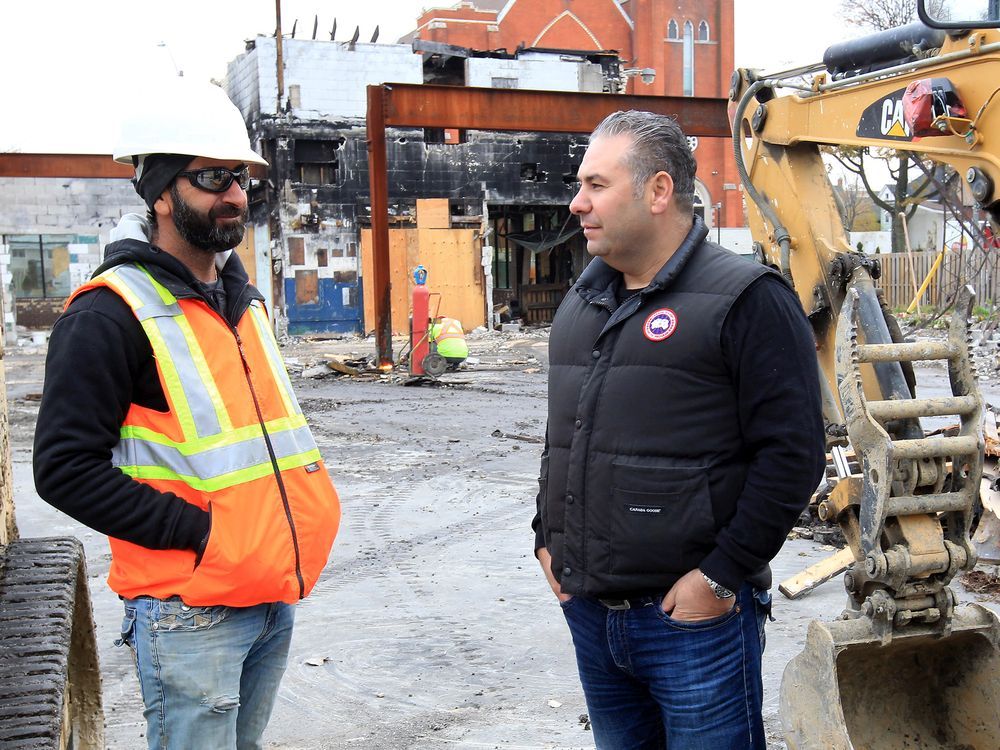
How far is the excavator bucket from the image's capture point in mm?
3090

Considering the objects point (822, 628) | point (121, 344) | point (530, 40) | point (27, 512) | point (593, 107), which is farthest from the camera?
point (530, 40)

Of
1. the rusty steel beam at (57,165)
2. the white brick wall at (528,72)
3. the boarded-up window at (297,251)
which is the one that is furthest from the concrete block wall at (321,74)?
the rusty steel beam at (57,165)

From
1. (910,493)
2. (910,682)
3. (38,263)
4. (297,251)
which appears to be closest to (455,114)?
(297,251)

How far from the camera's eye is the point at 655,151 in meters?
2.51

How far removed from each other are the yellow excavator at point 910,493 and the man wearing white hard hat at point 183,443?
164cm

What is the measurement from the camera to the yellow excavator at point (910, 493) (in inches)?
125

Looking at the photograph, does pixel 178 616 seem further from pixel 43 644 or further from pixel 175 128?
pixel 175 128

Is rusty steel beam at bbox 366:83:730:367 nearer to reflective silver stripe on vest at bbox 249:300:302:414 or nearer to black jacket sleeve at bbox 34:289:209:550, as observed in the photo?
reflective silver stripe on vest at bbox 249:300:302:414

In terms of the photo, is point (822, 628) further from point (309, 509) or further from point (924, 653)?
point (309, 509)

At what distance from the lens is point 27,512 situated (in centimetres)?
789

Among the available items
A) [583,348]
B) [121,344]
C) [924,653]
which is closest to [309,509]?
[121,344]

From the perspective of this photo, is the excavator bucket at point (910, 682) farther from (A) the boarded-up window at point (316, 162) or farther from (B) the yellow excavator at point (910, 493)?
(A) the boarded-up window at point (316, 162)

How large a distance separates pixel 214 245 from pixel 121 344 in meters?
0.38

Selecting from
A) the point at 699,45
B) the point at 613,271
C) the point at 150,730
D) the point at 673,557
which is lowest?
the point at 150,730
